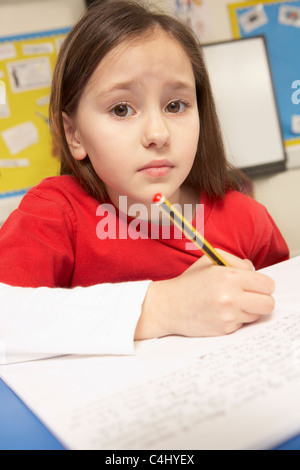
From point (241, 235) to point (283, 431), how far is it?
519 millimetres

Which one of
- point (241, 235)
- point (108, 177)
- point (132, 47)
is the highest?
point (132, 47)

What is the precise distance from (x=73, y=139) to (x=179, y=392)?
0.47m

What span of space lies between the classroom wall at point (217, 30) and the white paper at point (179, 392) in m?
0.96

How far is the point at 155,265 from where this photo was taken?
2.38ft

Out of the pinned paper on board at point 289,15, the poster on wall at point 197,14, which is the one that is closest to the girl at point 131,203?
the poster on wall at point 197,14

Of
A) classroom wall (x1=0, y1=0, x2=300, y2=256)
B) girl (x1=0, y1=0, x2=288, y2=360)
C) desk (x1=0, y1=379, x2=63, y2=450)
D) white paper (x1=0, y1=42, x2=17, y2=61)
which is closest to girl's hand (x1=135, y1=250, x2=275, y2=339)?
girl (x1=0, y1=0, x2=288, y2=360)

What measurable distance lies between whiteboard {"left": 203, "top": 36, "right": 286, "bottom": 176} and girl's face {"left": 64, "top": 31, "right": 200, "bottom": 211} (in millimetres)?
770

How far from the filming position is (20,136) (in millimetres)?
1328

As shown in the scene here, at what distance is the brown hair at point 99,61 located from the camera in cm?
64

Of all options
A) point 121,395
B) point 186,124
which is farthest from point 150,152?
point 121,395

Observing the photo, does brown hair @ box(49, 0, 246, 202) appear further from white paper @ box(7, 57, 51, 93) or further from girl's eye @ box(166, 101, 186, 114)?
white paper @ box(7, 57, 51, 93)

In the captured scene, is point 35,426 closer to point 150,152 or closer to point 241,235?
point 150,152

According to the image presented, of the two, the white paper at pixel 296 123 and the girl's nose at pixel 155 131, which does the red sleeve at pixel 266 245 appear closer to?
the girl's nose at pixel 155 131

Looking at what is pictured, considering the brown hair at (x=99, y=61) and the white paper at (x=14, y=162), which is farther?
the white paper at (x=14, y=162)
